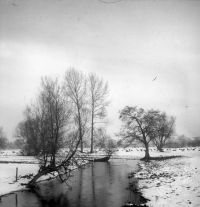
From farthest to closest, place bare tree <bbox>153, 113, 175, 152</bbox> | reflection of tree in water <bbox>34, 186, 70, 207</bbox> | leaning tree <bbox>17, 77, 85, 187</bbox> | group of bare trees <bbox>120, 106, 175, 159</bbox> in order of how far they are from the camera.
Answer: bare tree <bbox>153, 113, 175, 152</bbox> < group of bare trees <bbox>120, 106, 175, 159</bbox> < leaning tree <bbox>17, 77, 85, 187</bbox> < reflection of tree in water <bbox>34, 186, 70, 207</bbox>

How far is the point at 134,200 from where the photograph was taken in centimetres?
1547

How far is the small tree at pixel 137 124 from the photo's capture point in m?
41.4

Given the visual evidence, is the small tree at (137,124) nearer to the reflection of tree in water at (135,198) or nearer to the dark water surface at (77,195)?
the dark water surface at (77,195)

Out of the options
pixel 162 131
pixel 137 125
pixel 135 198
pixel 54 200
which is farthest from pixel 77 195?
pixel 162 131

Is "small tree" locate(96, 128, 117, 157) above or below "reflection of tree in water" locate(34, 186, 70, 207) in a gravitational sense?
above

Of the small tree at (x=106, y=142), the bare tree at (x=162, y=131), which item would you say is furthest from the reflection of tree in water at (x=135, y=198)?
the small tree at (x=106, y=142)

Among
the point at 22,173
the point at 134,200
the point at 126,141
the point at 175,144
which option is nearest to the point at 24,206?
the point at 134,200

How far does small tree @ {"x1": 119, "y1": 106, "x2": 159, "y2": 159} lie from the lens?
41438mm

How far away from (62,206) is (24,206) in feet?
7.72

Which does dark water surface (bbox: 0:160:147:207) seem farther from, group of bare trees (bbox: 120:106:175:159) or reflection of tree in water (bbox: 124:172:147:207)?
group of bare trees (bbox: 120:106:175:159)

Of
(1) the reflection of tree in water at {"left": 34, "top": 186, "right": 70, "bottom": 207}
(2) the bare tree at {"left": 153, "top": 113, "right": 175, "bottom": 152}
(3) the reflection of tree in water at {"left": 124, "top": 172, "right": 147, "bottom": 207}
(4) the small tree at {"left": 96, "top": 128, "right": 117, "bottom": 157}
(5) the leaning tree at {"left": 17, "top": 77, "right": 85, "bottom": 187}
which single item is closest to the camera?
(3) the reflection of tree in water at {"left": 124, "top": 172, "right": 147, "bottom": 207}

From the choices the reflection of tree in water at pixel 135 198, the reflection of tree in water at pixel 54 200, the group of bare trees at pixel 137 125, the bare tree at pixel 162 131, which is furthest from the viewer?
the bare tree at pixel 162 131

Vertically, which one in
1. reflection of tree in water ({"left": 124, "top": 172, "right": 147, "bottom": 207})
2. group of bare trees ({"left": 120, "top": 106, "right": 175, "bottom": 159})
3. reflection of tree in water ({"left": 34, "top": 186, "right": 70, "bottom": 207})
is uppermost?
group of bare trees ({"left": 120, "top": 106, "right": 175, "bottom": 159})

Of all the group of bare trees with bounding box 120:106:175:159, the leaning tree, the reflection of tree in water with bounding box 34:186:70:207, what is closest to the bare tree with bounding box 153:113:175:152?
the group of bare trees with bounding box 120:106:175:159
